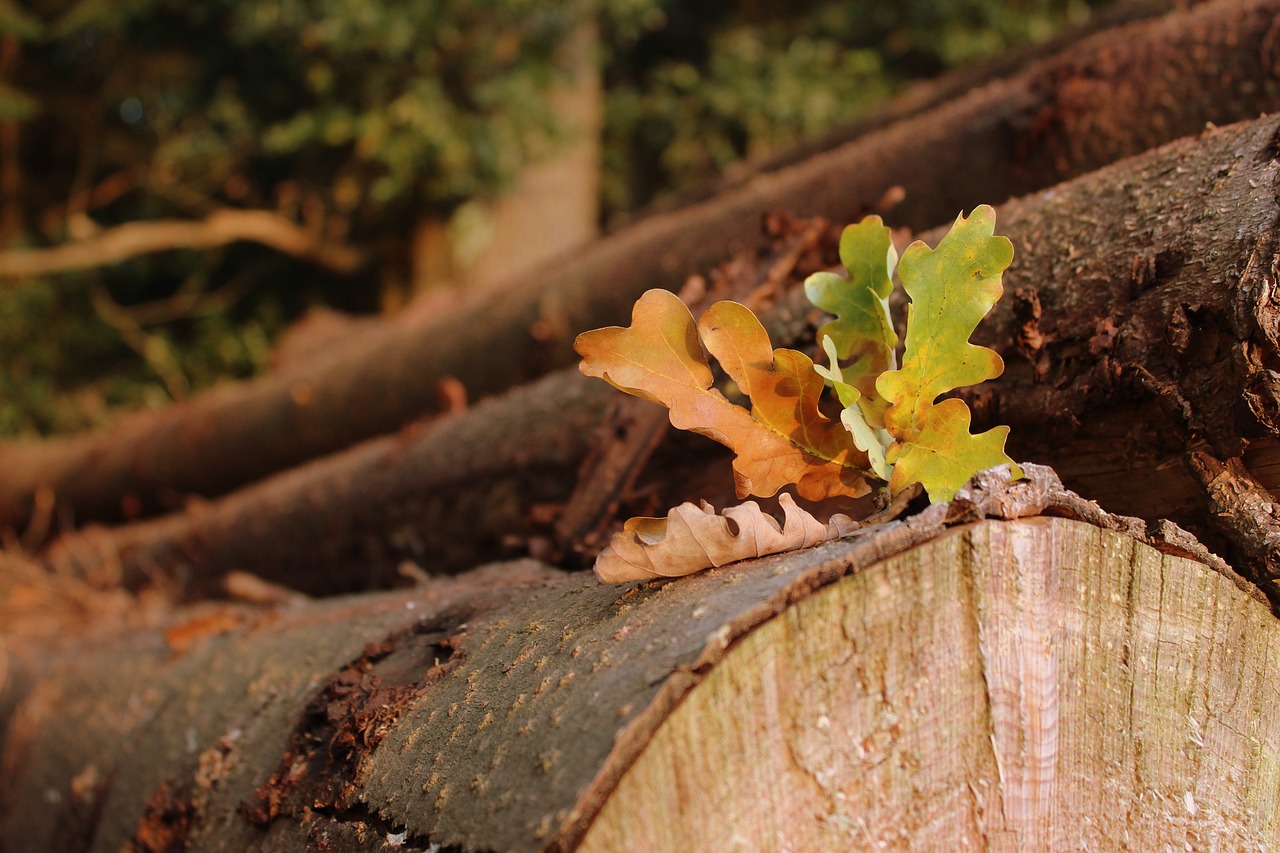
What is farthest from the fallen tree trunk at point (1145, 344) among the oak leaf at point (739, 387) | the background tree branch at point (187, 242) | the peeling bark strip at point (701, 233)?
the background tree branch at point (187, 242)

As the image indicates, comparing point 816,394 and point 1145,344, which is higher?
point 1145,344

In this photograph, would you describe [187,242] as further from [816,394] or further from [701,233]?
[816,394]

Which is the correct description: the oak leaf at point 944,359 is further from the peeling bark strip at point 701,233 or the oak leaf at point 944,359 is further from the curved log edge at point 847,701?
the peeling bark strip at point 701,233

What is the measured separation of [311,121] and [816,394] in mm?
4992

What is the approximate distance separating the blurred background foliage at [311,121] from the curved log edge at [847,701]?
15.2ft

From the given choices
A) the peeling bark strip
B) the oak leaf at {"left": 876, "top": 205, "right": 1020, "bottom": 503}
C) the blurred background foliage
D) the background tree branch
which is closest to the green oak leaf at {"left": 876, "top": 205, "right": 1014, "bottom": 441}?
the oak leaf at {"left": 876, "top": 205, "right": 1020, "bottom": 503}

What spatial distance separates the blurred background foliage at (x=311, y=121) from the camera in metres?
5.09

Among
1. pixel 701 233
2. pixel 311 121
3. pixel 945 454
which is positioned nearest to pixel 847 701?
pixel 945 454

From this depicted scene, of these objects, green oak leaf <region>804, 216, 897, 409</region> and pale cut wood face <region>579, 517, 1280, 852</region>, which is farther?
green oak leaf <region>804, 216, 897, 409</region>

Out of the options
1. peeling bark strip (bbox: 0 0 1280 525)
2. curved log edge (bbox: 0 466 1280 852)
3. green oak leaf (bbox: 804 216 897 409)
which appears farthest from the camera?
peeling bark strip (bbox: 0 0 1280 525)

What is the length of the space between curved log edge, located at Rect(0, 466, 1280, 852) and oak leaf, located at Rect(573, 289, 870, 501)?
117mm

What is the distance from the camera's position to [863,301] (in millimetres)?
840

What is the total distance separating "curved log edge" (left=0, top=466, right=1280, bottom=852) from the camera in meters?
0.56

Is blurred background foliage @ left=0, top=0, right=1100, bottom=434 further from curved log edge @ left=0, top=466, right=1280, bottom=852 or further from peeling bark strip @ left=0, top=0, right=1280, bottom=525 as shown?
curved log edge @ left=0, top=466, right=1280, bottom=852
